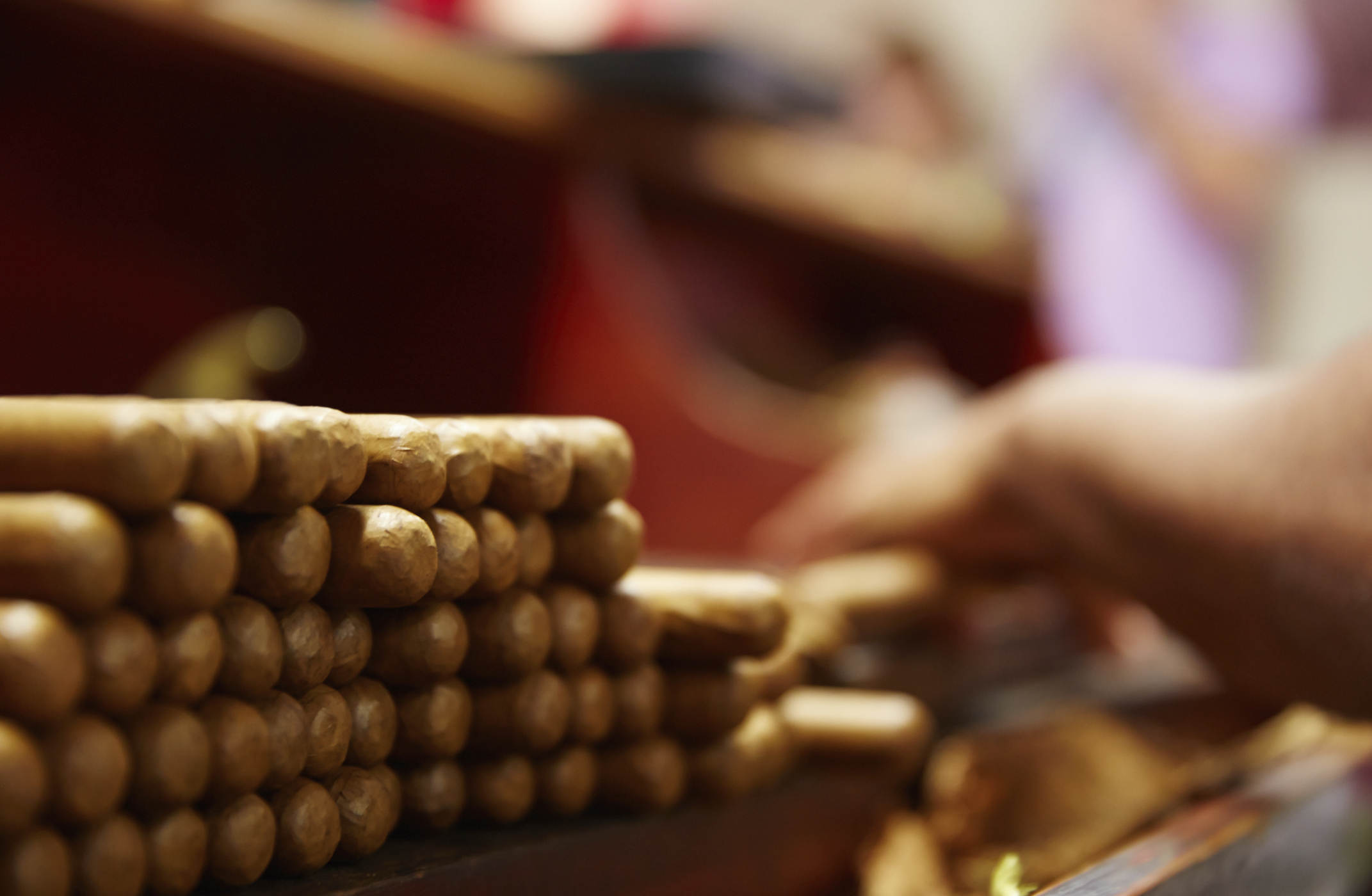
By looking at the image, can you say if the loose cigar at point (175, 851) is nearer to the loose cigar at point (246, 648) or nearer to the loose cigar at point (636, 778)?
the loose cigar at point (246, 648)

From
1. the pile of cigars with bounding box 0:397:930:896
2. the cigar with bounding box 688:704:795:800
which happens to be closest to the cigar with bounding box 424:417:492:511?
the pile of cigars with bounding box 0:397:930:896

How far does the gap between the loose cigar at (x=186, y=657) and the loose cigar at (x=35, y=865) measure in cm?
5

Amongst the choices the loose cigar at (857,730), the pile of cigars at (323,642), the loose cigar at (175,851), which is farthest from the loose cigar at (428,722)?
the loose cigar at (857,730)

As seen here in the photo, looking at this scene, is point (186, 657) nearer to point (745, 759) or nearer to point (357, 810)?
point (357, 810)

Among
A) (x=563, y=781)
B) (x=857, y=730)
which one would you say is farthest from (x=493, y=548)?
(x=857, y=730)

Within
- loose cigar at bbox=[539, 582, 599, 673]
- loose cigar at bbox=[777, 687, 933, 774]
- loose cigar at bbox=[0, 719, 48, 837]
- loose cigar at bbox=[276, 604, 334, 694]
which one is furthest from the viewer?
loose cigar at bbox=[777, 687, 933, 774]

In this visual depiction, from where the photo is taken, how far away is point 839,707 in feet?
2.47

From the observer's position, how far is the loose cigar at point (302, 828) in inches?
16.9

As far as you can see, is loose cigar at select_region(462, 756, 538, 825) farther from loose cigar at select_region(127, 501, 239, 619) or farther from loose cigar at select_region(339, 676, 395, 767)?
loose cigar at select_region(127, 501, 239, 619)

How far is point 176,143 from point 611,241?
24.1 inches

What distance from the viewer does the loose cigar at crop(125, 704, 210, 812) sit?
38 cm

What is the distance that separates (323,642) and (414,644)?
5cm

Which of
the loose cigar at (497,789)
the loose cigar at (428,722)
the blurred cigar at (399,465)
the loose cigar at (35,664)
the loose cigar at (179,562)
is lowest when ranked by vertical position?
the loose cigar at (497,789)

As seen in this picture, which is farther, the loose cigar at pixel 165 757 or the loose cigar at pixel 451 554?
the loose cigar at pixel 451 554
